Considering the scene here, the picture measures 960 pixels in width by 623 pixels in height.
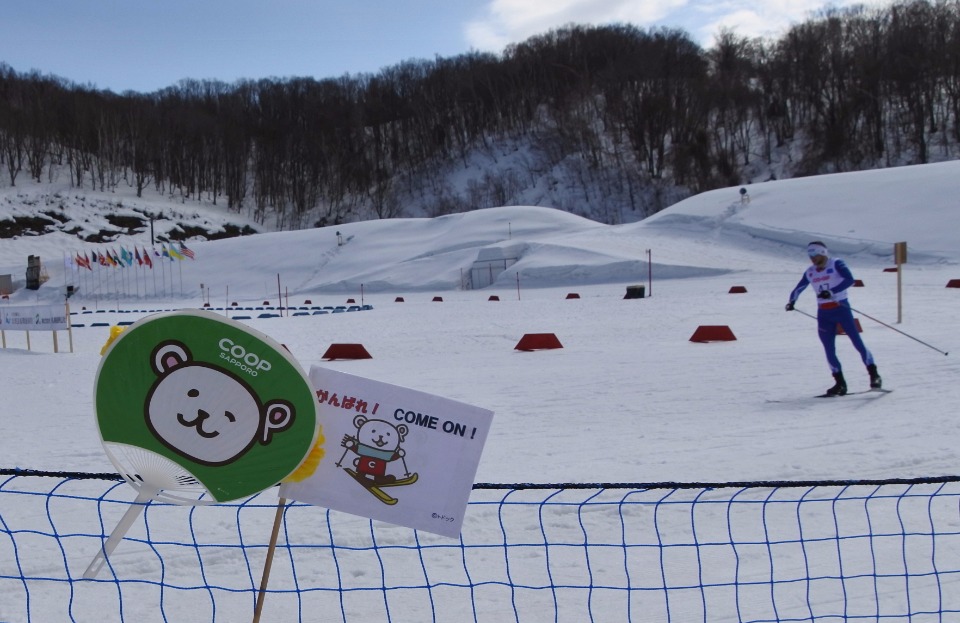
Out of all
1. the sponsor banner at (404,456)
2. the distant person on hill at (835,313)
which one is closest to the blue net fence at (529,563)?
the sponsor banner at (404,456)

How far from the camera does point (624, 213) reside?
58.5 m

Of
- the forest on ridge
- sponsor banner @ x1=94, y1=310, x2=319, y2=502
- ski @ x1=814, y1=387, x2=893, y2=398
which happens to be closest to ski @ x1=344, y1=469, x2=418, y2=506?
sponsor banner @ x1=94, y1=310, x2=319, y2=502

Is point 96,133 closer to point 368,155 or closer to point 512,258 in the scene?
point 368,155

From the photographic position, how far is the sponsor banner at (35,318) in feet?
46.6

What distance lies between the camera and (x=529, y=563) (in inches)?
152

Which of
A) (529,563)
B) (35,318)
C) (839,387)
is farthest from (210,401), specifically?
(35,318)

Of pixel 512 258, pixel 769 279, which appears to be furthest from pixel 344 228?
pixel 769 279

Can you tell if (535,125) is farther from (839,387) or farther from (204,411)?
(204,411)

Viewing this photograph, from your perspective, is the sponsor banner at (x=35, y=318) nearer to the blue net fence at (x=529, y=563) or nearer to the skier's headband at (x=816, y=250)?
the blue net fence at (x=529, y=563)

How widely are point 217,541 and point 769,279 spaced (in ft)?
74.2

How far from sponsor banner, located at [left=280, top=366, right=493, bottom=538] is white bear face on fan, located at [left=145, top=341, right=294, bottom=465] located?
0.25 meters

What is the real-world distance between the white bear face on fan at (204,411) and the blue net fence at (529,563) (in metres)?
0.69

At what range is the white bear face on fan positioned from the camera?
86.8 inches

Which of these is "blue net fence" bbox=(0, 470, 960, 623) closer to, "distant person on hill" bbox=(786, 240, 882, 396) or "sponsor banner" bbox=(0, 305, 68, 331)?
"distant person on hill" bbox=(786, 240, 882, 396)
